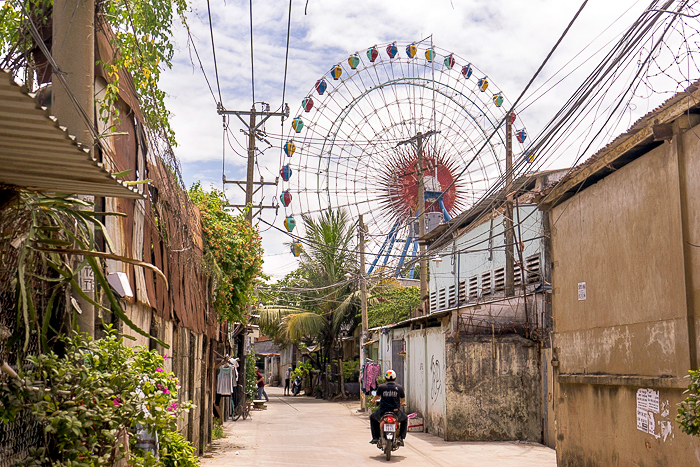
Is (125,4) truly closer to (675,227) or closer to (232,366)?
(675,227)

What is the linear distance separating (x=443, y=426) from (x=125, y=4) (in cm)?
1262

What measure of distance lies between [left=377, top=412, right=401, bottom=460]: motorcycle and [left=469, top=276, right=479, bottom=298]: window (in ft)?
32.1

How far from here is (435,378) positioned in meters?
17.2

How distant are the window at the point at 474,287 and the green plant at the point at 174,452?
16218mm

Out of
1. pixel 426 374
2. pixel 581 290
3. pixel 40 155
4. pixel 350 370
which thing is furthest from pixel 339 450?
pixel 350 370

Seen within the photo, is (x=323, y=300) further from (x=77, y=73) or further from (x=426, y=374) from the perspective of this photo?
(x=77, y=73)

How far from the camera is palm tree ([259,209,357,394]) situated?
33906mm

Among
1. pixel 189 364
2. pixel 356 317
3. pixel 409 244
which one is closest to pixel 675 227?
pixel 189 364

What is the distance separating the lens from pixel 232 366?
18172 mm

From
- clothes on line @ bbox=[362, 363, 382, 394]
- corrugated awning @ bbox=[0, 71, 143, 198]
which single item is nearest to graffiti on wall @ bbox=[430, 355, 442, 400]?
clothes on line @ bbox=[362, 363, 382, 394]

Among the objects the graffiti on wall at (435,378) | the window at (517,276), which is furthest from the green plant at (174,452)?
the window at (517,276)

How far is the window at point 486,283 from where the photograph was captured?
20828 mm

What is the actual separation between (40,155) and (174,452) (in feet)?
11.6

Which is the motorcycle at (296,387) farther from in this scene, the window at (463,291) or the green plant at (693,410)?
the green plant at (693,410)
